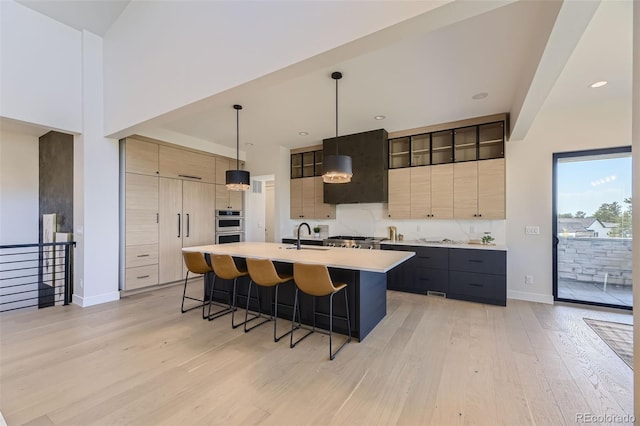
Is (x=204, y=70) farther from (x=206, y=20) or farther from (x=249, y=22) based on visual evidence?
(x=249, y=22)

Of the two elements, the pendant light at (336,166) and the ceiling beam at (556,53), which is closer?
the ceiling beam at (556,53)

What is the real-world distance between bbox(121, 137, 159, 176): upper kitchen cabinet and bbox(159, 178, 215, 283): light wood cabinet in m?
0.29

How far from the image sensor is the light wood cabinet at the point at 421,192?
441 cm

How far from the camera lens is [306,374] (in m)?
2.15

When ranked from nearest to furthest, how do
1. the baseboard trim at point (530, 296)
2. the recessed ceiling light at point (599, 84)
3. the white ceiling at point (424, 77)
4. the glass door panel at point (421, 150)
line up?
1. the white ceiling at point (424, 77)
2. the recessed ceiling light at point (599, 84)
3. the baseboard trim at point (530, 296)
4. the glass door panel at point (421, 150)

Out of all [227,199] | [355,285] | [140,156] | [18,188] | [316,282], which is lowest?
[355,285]

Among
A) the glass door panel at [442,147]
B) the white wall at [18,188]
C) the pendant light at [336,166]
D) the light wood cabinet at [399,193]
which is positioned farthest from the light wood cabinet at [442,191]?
the white wall at [18,188]

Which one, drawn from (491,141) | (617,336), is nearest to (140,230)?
(491,141)

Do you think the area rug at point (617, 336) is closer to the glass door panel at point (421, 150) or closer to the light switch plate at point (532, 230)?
the light switch plate at point (532, 230)

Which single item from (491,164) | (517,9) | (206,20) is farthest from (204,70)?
(491,164)

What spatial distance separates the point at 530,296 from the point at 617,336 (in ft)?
4.04

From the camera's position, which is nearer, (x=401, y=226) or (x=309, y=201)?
(x=401, y=226)

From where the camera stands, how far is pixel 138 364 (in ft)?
7.54

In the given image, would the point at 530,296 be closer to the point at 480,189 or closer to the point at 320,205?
the point at 480,189
